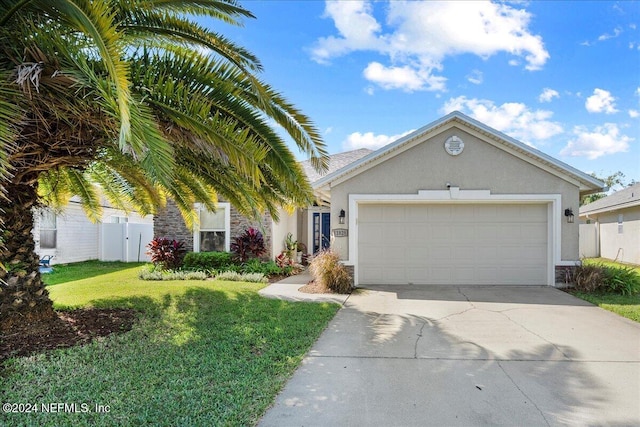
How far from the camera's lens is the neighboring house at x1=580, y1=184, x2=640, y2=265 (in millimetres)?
16500

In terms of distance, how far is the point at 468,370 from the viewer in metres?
4.50

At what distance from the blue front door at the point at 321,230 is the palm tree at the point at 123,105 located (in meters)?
9.29

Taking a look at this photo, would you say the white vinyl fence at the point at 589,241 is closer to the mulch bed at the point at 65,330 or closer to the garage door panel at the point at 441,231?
the garage door panel at the point at 441,231

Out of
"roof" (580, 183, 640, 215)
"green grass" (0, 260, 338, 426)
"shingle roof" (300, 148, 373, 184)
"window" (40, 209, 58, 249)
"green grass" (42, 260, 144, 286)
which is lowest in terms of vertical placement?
"green grass" (42, 260, 144, 286)

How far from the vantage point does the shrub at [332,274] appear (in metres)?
9.48

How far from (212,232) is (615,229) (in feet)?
64.6

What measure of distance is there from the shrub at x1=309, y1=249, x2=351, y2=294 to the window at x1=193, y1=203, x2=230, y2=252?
224 inches

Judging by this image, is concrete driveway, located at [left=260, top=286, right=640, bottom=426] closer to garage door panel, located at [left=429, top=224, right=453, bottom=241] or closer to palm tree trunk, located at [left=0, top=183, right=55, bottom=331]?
garage door panel, located at [left=429, top=224, right=453, bottom=241]

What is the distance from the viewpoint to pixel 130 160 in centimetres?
667

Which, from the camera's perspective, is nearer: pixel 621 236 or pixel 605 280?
pixel 605 280

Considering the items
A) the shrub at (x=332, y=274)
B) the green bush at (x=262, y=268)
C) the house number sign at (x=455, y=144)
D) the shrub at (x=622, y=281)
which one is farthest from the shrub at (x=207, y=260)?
the shrub at (x=622, y=281)

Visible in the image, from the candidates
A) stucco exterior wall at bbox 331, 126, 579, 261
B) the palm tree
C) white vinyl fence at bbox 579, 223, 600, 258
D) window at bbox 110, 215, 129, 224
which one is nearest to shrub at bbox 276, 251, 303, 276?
stucco exterior wall at bbox 331, 126, 579, 261

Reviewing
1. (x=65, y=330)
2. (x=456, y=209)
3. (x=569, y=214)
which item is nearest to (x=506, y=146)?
(x=456, y=209)

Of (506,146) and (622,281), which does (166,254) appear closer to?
(506,146)
